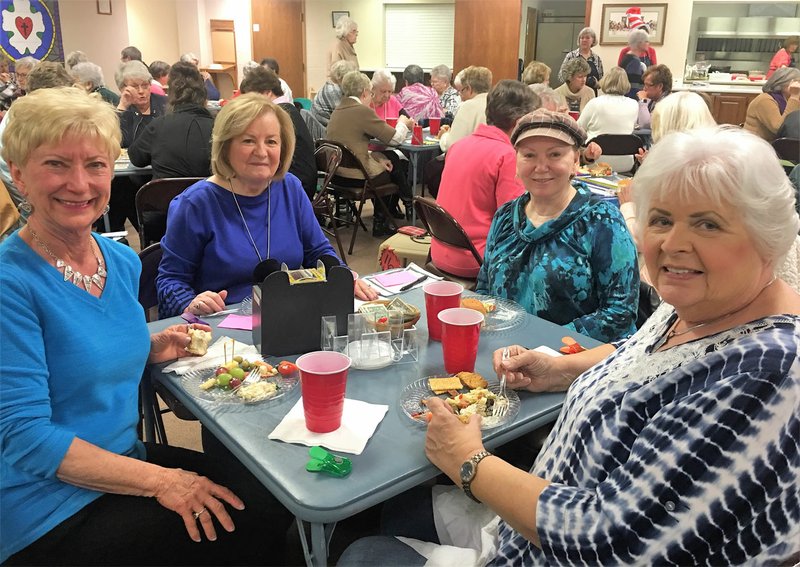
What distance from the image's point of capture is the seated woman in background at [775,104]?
5.44 meters

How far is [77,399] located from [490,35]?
9822 millimetres

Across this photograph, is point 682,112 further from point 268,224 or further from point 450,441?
point 450,441

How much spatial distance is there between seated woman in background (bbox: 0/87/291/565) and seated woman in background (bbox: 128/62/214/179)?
2.64m

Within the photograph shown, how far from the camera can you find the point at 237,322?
1807mm

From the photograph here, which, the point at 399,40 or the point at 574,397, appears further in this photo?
the point at 399,40

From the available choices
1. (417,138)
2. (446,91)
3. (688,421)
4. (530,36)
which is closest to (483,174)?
(688,421)

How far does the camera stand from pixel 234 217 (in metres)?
2.23

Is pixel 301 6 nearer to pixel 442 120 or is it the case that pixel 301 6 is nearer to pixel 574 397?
pixel 442 120

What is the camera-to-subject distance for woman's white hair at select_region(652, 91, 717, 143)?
11.0 ft

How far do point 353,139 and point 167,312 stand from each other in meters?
3.68

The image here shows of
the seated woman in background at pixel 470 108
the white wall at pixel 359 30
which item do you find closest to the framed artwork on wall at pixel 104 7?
the white wall at pixel 359 30

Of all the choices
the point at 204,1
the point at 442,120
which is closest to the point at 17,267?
the point at 442,120

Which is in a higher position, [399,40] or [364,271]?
[399,40]

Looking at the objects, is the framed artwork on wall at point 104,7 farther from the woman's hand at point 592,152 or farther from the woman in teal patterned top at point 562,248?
the woman in teal patterned top at point 562,248
